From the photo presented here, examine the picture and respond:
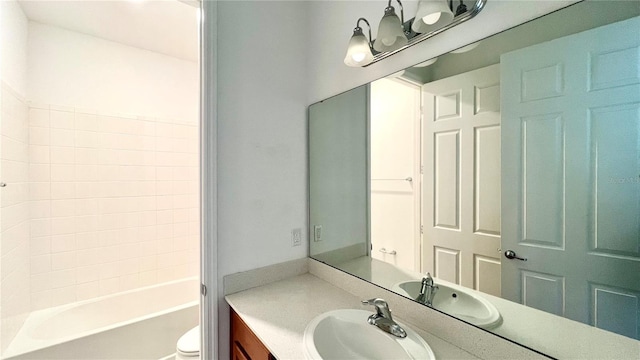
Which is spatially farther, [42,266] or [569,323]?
[42,266]

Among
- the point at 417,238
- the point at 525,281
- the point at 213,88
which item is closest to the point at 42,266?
the point at 213,88

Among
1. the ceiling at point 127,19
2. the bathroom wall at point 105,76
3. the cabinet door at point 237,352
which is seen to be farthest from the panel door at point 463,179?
the bathroom wall at point 105,76

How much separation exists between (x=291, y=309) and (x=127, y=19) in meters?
2.36

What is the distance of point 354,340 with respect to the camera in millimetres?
928

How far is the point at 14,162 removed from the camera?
1.68 m

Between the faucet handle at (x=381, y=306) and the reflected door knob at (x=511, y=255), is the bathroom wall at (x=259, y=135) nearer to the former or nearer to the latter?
the faucet handle at (x=381, y=306)

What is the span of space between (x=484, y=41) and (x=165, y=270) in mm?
2930

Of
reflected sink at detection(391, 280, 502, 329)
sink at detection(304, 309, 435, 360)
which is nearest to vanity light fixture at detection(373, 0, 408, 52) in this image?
reflected sink at detection(391, 280, 502, 329)

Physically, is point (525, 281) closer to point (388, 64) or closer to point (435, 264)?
point (435, 264)

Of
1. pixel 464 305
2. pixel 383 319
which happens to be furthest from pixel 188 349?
pixel 464 305

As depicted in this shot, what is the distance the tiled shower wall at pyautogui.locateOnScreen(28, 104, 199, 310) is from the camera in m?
1.96

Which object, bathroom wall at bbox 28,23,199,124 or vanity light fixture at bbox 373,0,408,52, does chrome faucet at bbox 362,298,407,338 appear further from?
bathroom wall at bbox 28,23,199,124

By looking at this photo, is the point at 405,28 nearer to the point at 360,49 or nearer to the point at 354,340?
the point at 360,49

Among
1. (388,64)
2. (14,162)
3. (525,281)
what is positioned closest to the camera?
(525,281)
